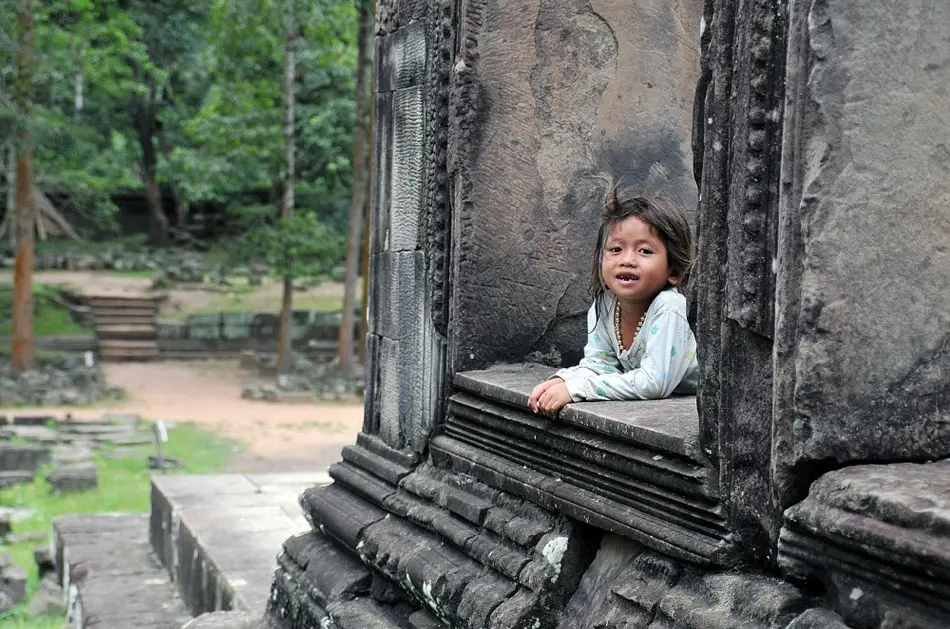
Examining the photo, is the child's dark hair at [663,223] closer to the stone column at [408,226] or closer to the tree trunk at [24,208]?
the stone column at [408,226]

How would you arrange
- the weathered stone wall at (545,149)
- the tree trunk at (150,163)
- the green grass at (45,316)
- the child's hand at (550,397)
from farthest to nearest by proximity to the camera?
the tree trunk at (150,163)
the green grass at (45,316)
the weathered stone wall at (545,149)
the child's hand at (550,397)

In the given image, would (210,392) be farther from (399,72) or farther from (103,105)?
(399,72)

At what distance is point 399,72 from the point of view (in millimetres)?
3711

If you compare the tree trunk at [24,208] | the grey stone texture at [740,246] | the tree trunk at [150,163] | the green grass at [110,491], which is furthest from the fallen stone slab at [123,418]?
the tree trunk at [150,163]

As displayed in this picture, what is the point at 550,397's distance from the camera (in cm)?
274

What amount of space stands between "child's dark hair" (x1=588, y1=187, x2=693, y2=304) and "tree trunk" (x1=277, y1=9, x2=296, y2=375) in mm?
13856

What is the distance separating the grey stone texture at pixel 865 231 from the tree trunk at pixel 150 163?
27.6 m

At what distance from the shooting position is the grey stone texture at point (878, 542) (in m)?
1.64

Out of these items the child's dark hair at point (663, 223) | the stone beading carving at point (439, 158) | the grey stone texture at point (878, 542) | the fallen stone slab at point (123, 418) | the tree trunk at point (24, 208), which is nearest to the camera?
the grey stone texture at point (878, 542)

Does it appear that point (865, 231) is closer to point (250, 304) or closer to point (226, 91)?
point (226, 91)

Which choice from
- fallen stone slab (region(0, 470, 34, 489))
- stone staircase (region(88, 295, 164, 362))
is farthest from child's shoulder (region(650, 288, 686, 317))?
stone staircase (region(88, 295, 164, 362))

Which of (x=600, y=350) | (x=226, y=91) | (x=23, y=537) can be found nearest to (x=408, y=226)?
(x=600, y=350)

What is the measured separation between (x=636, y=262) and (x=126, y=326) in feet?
66.0

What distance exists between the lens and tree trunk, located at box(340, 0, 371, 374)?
15.9 m
